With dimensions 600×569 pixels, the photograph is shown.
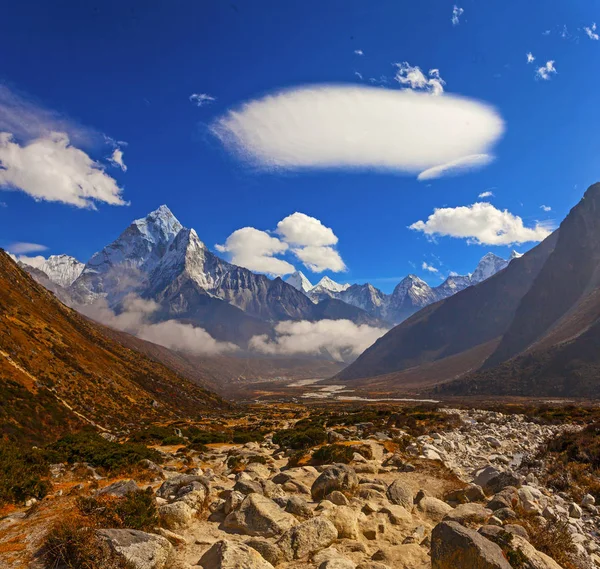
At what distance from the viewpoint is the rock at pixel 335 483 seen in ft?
56.5

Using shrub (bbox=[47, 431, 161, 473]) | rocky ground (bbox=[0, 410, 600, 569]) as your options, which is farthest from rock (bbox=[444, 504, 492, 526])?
shrub (bbox=[47, 431, 161, 473])

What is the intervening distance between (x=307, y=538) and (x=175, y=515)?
479 centimetres

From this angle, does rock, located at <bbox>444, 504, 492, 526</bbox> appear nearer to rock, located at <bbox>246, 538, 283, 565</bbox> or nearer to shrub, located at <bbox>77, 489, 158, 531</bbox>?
rock, located at <bbox>246, 538, 283, 565</bbox>

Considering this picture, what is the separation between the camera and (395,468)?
2367 cm

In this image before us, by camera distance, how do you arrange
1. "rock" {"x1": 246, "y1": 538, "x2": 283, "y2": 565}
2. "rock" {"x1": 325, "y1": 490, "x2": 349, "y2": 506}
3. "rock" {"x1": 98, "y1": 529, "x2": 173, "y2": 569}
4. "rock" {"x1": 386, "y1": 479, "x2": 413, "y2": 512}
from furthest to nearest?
"rock" {"x1": 386, "y1": 479, "x2": 413, "y2": 512} → "rock" {"x1": 325, "y1": 490, "x2": 349, "y2": 506} → "rock" {"x1": 246, "y1": 538, "x2": 283, "y2": 565} → "rock" {"x1": 98, "y1": 529, "x2": 173, "y2": 569}

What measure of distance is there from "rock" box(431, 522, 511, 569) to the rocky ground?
0.08 feet

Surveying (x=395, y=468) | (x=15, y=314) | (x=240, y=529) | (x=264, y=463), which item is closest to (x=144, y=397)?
(x=15, y=314)

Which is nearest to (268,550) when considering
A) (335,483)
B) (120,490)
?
(120,490)

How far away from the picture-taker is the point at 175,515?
43.0 ft

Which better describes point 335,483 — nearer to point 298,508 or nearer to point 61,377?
point 298,508

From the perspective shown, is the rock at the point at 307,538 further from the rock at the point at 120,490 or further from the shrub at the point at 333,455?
the shrub at the point at 333,455

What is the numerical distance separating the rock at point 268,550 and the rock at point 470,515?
6493 millimetres

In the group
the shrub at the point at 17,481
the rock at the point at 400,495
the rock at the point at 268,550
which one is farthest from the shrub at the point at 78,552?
the rock at the point at 400,495

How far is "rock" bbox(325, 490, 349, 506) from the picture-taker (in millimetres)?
15596
